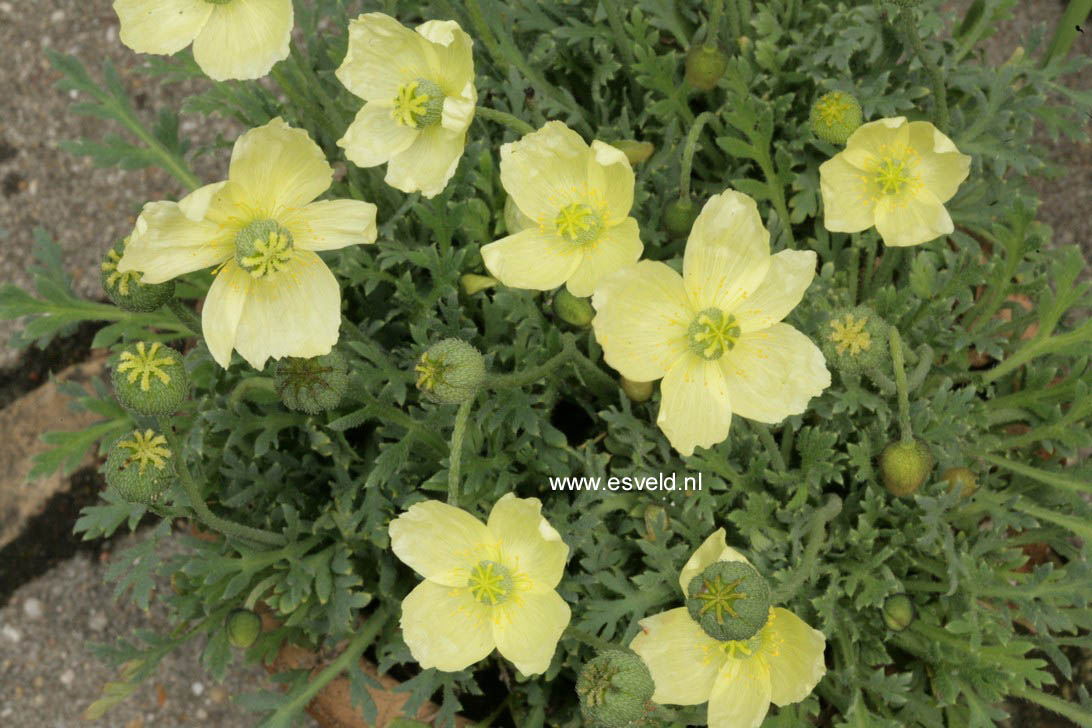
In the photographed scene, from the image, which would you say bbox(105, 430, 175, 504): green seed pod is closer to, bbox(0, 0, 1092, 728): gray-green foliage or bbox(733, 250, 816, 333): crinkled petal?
bbox(0, 0, 1092, 728): gray-green foliage

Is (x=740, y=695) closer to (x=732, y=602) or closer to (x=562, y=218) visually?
(x=732, y=602)

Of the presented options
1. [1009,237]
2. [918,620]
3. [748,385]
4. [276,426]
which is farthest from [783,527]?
[276,426]

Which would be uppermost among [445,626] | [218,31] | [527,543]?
[218,31]

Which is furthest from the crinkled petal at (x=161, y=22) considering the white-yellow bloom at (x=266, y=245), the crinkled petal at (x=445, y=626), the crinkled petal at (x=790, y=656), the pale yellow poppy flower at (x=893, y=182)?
the crinkled petal at (x=790, y=656)

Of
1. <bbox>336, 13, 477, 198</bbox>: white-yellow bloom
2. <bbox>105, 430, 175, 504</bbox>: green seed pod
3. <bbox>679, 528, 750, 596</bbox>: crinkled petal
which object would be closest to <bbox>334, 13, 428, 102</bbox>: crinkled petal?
<bbox>336, 13, 477, 198</bbox>: white-yellow bloom

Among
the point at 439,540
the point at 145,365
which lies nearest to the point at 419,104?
the point at 145,365

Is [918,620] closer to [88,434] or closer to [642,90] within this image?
[642,90]

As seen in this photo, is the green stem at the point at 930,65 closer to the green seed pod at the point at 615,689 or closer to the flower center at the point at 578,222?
the flower center at the point at 578,222
